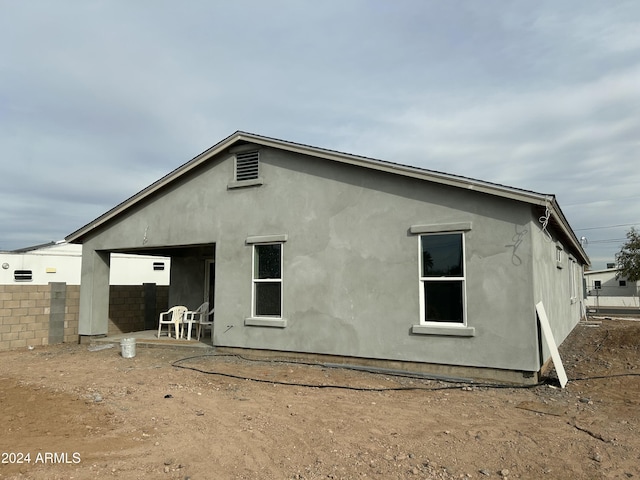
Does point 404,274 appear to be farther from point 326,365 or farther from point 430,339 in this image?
point 326,365

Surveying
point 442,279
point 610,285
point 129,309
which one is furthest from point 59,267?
point 610,285

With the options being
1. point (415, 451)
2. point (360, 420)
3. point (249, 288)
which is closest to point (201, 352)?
point (249, 288)

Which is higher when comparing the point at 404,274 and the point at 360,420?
the point at 404,274

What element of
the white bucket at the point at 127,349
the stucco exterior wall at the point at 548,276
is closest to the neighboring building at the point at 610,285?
the stucco exterior wall at the point at 548,276

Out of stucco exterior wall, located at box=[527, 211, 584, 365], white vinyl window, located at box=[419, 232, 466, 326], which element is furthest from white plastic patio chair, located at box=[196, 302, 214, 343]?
stucco exterior wall, located at box=[527, 211, 584, 365]

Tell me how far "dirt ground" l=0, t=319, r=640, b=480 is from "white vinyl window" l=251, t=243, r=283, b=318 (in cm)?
157

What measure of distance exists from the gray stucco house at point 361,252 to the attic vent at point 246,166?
0.11 ft

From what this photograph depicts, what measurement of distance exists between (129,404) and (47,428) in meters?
1.24

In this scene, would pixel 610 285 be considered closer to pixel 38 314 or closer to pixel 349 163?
pixel 349 163

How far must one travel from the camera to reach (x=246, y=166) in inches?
446

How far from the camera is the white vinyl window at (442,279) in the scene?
8.57 m

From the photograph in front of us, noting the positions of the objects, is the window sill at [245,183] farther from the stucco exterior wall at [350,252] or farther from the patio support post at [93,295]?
the patio support post at [93,295]

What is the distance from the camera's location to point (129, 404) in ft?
22.5

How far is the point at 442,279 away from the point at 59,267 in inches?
852
